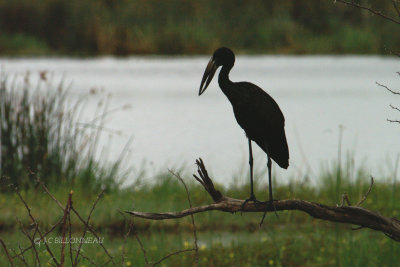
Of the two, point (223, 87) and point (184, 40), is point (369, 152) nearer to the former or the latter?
point (223, 87)

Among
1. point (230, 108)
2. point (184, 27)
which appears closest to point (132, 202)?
point (230, 108)

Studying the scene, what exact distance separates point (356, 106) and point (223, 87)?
543 inches

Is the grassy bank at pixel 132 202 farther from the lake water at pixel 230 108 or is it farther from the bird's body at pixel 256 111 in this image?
the bird's body at pixel 256 111

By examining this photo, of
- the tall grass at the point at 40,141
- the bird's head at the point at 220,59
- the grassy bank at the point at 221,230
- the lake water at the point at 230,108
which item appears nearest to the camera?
the bird's head at the point at 220,59

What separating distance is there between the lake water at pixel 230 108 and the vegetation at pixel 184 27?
1.87 ft

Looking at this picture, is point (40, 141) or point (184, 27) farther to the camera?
point (184, 27)

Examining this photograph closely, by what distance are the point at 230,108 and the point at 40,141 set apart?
10.6 metres

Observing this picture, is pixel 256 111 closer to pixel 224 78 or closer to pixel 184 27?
pixel 224 78

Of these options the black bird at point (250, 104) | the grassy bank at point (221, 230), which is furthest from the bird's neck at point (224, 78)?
the grassy bank at point (221, 230)

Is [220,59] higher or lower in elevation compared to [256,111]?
higher

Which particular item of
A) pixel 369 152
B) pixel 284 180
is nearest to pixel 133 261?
pixel 284 180

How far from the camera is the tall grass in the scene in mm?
7105

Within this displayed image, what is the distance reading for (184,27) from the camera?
25.5 meters

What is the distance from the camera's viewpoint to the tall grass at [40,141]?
7105mm
